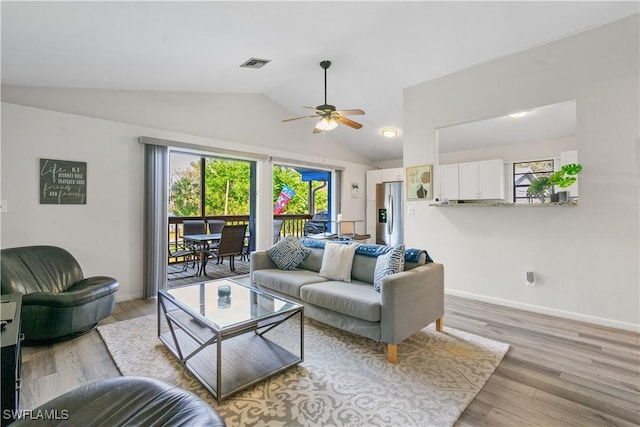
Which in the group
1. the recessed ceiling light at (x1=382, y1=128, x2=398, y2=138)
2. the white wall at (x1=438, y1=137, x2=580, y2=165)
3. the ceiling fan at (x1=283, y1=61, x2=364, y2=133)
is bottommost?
the white wall at (x1=438, y1=137, x2=580, y2=165)

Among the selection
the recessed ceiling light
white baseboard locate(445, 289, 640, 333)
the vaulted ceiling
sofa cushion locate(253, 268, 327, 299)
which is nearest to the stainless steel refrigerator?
the recessed ceiling light

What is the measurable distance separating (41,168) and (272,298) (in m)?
2.95

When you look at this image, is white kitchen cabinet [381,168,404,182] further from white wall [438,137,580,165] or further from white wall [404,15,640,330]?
white wall [404,15,640,330]

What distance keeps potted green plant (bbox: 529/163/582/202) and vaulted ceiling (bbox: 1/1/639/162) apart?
137 cm

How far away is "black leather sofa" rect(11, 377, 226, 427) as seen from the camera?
1065mm

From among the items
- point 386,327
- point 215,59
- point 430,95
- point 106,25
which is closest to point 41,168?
point 106,25

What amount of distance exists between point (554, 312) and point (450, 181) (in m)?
3.10

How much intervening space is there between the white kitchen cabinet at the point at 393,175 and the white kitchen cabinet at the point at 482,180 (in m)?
1.17

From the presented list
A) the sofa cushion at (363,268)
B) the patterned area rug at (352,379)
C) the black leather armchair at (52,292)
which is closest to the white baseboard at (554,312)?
the patterned area rug at (352,379)

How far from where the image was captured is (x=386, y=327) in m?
2.28

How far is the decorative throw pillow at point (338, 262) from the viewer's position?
312cm

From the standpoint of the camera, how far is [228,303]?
8.30ft

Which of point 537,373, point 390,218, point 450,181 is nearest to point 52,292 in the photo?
point 537,373

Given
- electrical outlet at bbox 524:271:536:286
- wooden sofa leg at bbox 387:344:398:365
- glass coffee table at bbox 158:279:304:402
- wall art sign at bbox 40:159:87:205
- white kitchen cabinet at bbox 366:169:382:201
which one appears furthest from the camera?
white kitchen cabinet at bbox 366:169:382:201
